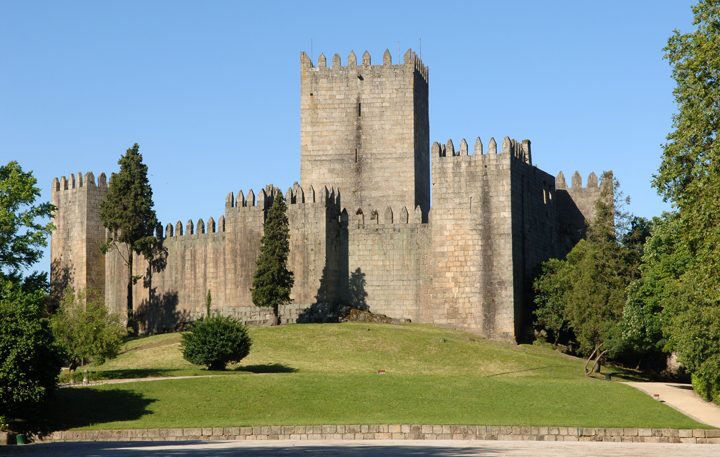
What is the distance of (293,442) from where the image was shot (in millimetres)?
35031

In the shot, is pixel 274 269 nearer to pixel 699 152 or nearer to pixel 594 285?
pixel 594 285

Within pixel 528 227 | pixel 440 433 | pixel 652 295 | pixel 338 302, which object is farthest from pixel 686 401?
pixel 338 302

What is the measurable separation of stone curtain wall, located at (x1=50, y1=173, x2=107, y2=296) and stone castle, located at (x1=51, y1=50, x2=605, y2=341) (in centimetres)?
10

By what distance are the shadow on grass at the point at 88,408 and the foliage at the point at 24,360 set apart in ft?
3.13

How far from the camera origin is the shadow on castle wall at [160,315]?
73938mm

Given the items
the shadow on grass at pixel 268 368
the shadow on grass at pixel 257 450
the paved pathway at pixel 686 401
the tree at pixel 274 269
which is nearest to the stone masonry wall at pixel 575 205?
the tree at pixel 274 269

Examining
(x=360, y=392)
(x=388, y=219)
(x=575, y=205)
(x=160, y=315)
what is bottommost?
(x=360, y=392)

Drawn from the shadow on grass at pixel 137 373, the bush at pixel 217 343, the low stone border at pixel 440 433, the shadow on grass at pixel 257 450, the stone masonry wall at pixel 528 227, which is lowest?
the low stone border at pixel 440 433

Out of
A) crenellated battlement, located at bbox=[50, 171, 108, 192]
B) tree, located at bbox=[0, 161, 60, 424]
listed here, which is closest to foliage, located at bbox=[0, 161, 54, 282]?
tree, located at bbox=[0, 161, 60, 424]

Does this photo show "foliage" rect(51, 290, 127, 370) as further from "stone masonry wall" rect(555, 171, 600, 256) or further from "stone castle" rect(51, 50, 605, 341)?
"stone masonry wall" rect(555, 171, 600, 256)

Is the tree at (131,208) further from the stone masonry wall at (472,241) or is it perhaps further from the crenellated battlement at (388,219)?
the stone masonry wall at (472,241)

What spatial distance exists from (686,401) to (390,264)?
79.3 feet

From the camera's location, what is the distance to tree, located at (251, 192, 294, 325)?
63797 millimetres

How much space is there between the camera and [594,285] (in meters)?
59.9
